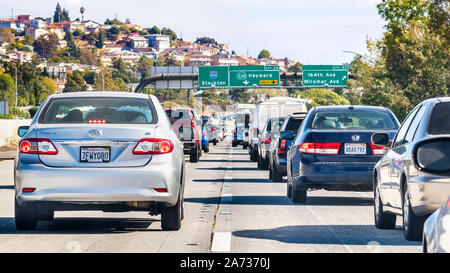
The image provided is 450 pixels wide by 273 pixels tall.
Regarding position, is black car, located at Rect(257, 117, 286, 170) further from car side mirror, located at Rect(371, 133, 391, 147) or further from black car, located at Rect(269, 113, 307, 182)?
car side mirror, located at Rect(371, 133, 391, 147)

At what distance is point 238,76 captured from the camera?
82.3 metres

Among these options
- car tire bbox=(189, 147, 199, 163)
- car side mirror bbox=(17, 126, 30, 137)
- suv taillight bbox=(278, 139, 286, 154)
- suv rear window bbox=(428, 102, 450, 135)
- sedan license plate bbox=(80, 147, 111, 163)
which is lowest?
car tire bbox=(189, 147, 199, 163)

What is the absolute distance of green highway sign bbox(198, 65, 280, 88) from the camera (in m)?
82.1

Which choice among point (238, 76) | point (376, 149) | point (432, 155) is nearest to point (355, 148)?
point (376, 149)

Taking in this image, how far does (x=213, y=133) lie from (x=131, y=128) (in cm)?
4350

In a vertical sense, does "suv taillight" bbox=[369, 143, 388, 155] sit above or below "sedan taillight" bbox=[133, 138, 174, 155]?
below

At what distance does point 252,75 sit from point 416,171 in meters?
73.1

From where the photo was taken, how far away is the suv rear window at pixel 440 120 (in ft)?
33.0

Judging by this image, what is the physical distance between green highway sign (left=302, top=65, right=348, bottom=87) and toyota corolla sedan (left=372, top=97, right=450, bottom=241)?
71054mm

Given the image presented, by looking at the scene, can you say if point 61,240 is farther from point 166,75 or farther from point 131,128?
point 166,75

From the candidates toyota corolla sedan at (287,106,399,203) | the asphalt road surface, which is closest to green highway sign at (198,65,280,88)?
the asphalt road surface

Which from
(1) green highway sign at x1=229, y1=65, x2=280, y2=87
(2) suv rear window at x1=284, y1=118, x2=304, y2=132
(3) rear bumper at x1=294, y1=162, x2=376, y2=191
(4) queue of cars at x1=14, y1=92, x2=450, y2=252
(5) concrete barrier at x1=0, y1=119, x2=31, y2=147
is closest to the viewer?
(4) queue of cars at x1=14, y1=92, x2=450, y2=252

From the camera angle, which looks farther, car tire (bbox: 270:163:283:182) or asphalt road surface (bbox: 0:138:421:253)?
car tire (bbox: 270:163:283:182)

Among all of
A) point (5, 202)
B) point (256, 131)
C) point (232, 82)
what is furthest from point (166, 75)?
point (5, 202)
